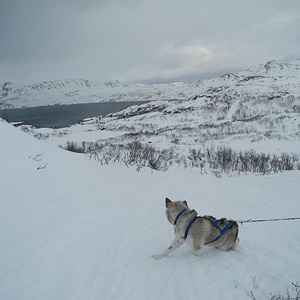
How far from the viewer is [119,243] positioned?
3.18 meters

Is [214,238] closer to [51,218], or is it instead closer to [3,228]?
[51,218]

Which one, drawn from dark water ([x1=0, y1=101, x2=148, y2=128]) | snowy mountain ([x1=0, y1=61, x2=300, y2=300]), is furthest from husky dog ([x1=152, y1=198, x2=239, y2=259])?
dark water ([x1=0, y1=101, x2=148, y2=128])

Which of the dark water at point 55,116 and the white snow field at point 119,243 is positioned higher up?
the dark water at point 55,116

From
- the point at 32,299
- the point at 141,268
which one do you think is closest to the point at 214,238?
the point at 141,268

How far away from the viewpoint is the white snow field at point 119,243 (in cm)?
212

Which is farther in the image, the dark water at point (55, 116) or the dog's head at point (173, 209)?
A: the dark water at point (55, 116)

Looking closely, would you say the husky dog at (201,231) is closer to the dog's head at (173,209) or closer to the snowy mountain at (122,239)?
the dog's head at (173,209)

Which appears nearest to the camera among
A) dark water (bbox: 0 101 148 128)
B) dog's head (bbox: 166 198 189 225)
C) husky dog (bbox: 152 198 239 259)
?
husky dog (bbox: 152 198 239 259)

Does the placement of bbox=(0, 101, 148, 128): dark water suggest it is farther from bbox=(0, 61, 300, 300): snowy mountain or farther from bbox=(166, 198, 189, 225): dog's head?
bbox=(166, 198, 189, 225): dog's head

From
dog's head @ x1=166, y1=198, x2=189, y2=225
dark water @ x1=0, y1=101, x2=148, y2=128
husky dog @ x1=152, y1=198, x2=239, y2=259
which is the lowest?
husky dog @ x1=152, y1=198, x2=239, y2=259

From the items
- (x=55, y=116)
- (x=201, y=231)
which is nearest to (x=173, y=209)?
(x=201, y=231)

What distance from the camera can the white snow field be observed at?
2117 millimetres

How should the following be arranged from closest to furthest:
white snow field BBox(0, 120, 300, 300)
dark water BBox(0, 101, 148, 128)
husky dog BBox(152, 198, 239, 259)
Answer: white snow field BBox(0, 120, 300, 300)
husky dog BBox(152, 198, 239, 259)
dark water BBox(0, 101, 148, 128)

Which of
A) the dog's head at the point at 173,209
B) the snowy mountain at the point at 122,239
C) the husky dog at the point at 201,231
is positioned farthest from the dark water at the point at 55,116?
the husky dog at the point at 201,231
